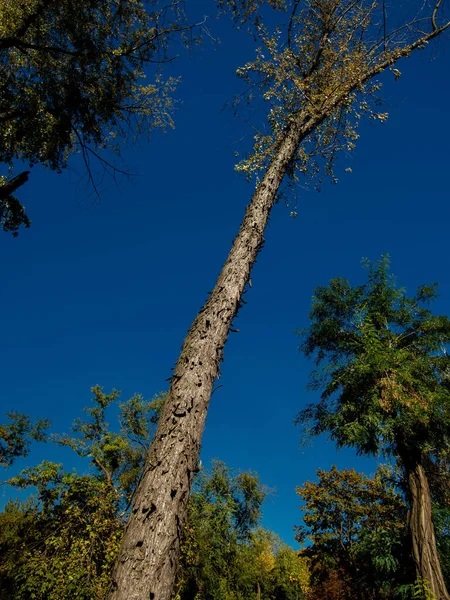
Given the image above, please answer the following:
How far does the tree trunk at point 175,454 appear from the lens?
230 cm

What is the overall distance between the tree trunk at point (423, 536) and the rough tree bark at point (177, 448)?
9.37m

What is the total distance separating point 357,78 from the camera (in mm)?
6824

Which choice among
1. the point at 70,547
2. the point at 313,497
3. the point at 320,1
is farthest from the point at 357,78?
the point at 313,497

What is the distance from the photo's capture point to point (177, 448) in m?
2.82

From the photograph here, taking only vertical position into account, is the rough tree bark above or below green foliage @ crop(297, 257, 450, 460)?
below

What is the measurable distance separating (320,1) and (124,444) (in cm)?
2260

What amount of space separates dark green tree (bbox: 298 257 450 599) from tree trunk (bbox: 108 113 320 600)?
9053 millimetres

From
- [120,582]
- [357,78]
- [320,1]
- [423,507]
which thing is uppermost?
[320,1]

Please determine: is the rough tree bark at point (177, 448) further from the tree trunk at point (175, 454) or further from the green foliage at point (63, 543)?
the green foliage at point (63, 543)

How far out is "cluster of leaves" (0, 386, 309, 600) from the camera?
8.45 meters

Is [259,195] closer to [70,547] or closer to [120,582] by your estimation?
[120,582]

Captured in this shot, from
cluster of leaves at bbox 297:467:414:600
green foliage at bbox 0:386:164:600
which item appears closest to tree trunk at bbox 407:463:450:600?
cluster of leaves at bbox 297:467:414:600

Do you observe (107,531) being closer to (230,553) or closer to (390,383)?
(390,383)

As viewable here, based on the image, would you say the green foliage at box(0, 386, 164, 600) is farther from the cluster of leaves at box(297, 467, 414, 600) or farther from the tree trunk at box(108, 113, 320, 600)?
the cluster of leaves at box(297, 467, 414, 600)
